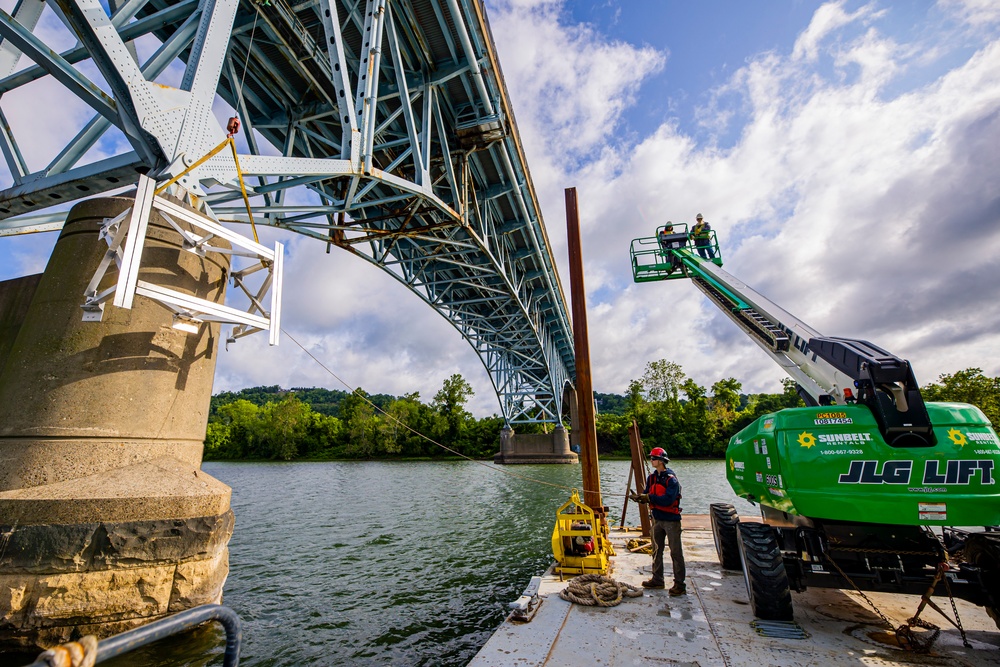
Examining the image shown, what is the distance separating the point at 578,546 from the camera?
21.3ft

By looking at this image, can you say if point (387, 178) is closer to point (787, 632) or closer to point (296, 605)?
point (296, 605)

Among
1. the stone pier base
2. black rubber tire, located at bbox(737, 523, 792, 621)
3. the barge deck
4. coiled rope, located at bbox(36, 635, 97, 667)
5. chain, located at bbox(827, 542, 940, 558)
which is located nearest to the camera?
coiled rope, located at bbox(36, 635, 97, 667)

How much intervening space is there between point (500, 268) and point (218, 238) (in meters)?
16.6

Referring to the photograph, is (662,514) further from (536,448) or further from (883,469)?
(536,448)

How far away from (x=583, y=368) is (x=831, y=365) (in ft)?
13.3

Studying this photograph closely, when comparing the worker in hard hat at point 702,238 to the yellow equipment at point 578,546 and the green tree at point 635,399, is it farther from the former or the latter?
the green tree at point 635,399

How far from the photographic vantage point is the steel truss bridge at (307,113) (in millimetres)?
5016

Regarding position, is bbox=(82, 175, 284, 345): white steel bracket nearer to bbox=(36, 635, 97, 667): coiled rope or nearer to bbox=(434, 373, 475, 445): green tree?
bbox=(36, 635, 97, 667): coiled rope

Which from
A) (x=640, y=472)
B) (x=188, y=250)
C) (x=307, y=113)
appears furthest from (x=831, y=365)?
(x=307, y=113)

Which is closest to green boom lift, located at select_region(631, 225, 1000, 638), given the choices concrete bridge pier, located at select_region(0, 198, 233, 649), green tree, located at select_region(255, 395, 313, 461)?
concrete bridge pier, located at select_region(0, 198, 233, 649)

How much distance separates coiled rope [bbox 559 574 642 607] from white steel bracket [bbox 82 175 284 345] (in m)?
4.54

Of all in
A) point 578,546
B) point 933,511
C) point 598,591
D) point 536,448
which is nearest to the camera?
point 933,511

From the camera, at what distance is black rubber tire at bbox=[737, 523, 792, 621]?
173 inches

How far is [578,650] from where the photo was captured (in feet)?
13.1
